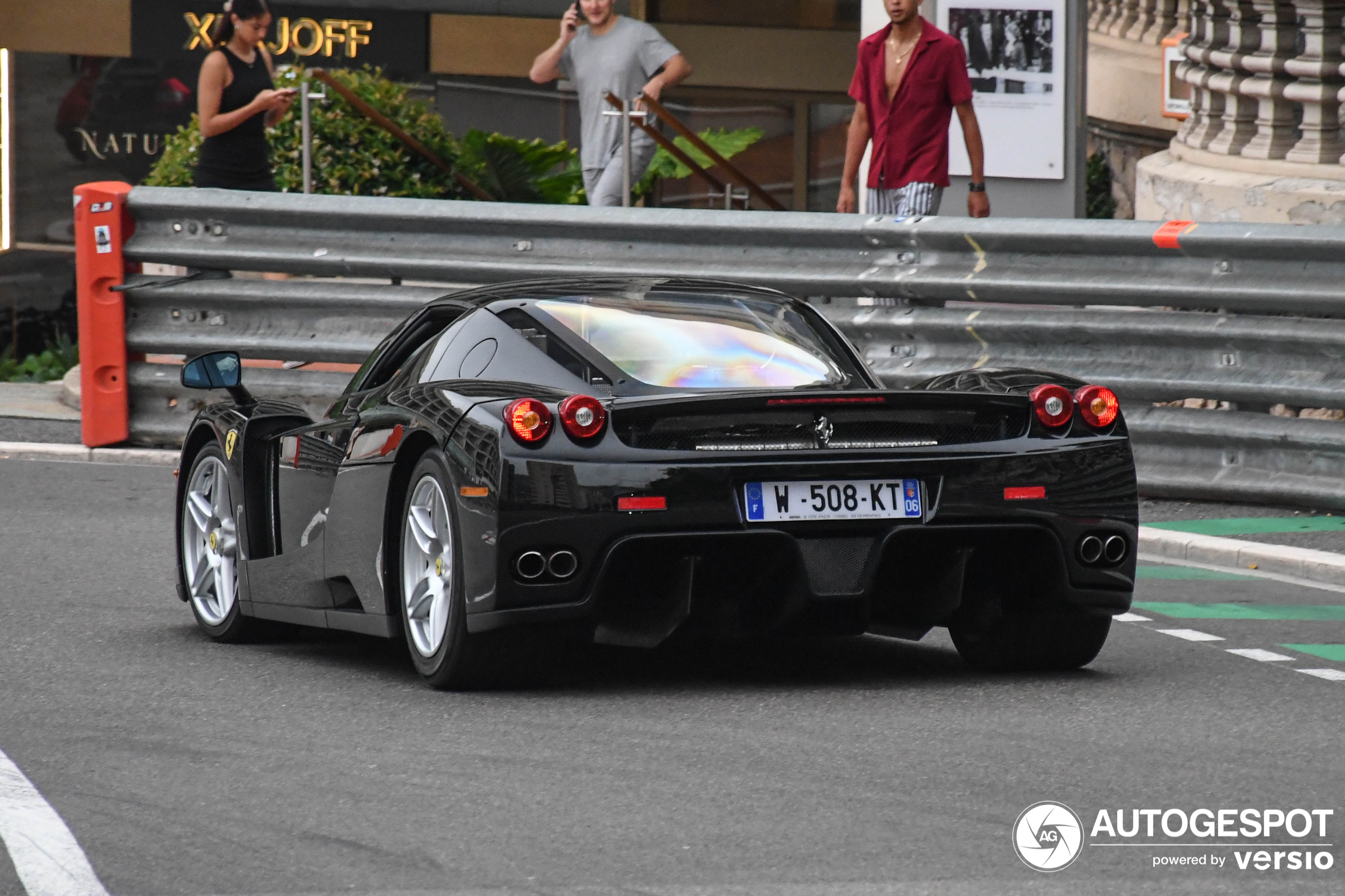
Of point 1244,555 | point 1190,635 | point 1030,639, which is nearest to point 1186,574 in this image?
point 1244,555

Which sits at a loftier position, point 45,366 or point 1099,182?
point 1099,182

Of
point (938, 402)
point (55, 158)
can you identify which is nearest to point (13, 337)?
point (55, 158)

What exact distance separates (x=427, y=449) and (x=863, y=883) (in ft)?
8.33

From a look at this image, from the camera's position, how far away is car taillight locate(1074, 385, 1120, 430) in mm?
6938

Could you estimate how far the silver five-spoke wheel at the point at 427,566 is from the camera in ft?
22.1

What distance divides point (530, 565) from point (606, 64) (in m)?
8.12

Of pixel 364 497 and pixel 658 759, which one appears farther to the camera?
pixel 364 497

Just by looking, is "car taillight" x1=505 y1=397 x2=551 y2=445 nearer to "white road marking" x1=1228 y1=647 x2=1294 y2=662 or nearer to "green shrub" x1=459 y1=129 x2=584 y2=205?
"white road marking" x1=1228 y1=647 x2=1294 y2=662

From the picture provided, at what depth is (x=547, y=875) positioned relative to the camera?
188 inches

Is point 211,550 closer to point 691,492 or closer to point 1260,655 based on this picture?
point 691,492

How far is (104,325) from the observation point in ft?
41.2

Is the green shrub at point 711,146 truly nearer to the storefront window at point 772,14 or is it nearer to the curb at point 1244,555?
the storefront window at point 772,14

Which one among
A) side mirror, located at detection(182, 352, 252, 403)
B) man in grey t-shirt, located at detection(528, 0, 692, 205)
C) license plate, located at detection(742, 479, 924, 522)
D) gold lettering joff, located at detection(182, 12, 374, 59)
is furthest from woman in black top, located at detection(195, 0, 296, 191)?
gold lettering joff, located at detection(182, 12, 374, 59)

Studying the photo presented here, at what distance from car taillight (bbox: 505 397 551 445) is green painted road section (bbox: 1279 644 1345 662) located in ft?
8.32
